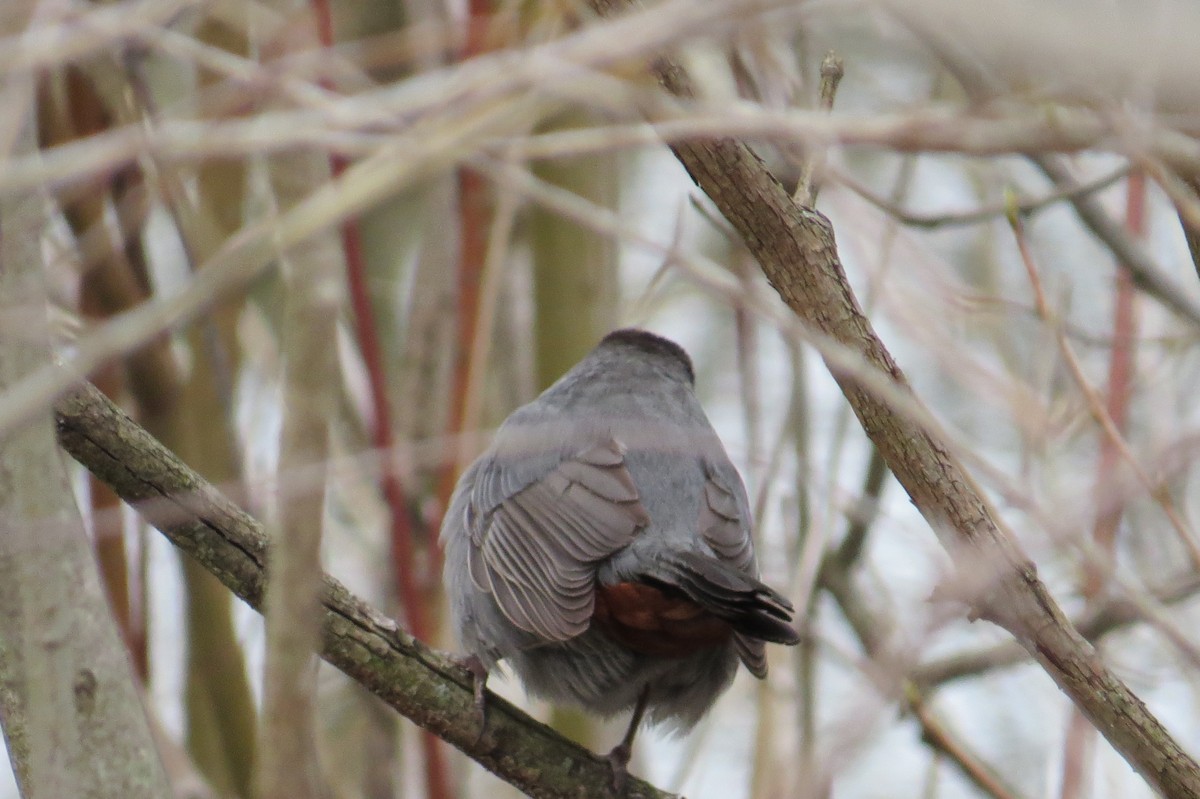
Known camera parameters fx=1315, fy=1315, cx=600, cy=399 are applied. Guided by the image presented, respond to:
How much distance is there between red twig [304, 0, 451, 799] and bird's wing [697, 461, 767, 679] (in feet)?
3.23

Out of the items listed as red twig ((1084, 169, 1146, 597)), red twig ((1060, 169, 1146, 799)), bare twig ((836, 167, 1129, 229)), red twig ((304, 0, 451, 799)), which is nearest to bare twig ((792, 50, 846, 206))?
bare twig ((836, 167, 1129, 229))

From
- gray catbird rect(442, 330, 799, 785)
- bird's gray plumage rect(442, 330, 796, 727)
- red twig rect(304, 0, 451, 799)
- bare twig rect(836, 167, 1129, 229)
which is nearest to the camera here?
bare twig rect(836, 167, 1129, 229)

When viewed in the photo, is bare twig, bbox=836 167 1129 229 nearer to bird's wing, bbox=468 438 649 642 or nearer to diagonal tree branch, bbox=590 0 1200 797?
diagonal tree branch, bbox=590 0 1200 797

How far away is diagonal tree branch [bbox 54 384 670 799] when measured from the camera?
262cm

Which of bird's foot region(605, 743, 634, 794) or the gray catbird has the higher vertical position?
the gray catbird

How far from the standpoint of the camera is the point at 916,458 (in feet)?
8.54

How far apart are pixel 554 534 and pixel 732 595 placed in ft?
2.25

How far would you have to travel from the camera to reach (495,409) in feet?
19.0

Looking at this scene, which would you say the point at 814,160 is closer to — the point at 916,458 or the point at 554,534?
the point at 916,458

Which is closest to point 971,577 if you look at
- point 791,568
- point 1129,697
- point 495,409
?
point 1129,697

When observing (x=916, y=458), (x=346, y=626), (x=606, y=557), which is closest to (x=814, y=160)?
(x=916, y=458)

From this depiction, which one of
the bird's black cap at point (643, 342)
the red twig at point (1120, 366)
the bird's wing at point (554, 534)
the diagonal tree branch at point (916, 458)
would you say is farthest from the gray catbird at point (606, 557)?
the red twig at point (1120, 366)

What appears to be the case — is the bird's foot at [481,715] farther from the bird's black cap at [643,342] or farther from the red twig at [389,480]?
the bird's black cap at [643,342]

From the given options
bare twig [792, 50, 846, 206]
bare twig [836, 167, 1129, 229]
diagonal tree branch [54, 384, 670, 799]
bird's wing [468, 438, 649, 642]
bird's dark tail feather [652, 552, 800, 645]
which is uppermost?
bare twig [836, 167, 1129, 229]
